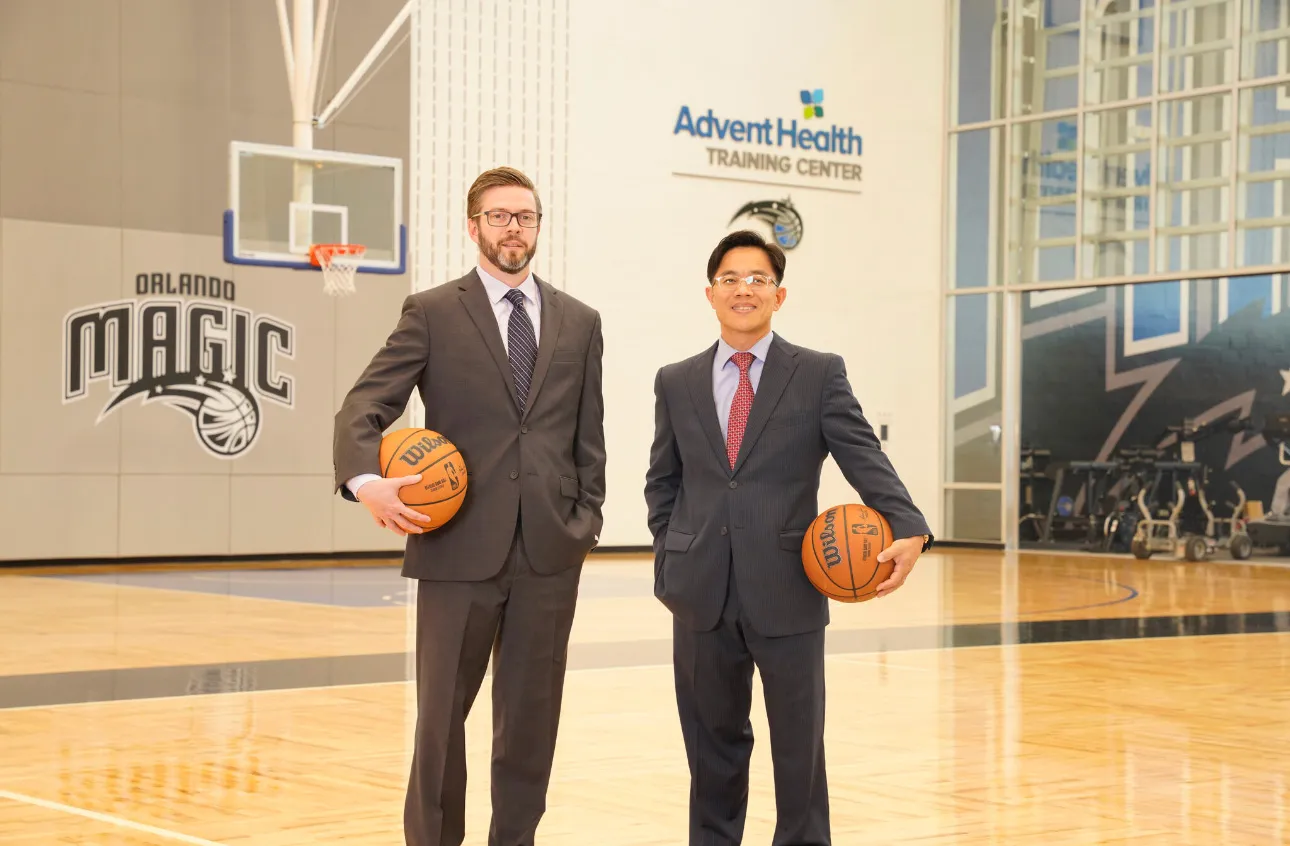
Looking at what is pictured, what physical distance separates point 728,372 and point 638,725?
339 cm

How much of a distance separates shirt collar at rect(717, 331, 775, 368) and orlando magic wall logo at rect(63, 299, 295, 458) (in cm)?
1473

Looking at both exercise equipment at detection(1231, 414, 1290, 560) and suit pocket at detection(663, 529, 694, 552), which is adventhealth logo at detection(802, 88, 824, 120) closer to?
exercise equipment at detection(1231, 414, 1290, 560)

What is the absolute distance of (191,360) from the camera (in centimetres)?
1844

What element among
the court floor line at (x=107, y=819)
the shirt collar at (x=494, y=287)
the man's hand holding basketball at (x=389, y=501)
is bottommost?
the court floor line at (x=107, y=819)

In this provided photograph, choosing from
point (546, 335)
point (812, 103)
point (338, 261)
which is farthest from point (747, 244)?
point (812, 103)

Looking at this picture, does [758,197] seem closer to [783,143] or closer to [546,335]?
[783,143]

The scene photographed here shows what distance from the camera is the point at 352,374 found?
19391 millimetres

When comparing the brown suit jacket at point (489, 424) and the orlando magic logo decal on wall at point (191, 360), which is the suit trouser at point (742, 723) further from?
the orlando magic logo decal on wall at point (191, 360)

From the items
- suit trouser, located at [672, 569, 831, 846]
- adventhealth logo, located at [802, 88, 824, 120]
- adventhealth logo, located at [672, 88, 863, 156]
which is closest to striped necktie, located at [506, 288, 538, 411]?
suit trouser, located at [672, 569, 831, 846]

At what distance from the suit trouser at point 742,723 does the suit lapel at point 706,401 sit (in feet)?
1.21

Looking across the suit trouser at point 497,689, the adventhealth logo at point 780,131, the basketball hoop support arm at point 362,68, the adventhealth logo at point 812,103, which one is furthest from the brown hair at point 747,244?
the adventhealth logo at point 812,103

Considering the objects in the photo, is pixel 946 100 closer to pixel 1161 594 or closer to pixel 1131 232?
pixel 1131 232

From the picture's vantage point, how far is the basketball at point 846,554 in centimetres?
413

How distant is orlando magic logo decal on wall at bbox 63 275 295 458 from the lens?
58.5 feet
